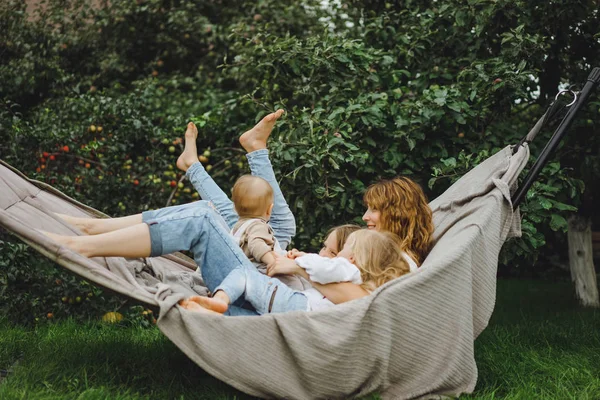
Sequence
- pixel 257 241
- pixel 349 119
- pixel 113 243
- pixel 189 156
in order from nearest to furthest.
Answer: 1. pixel 113 243
2. pixel 257 241
3. pixel 189 156
4. pixel 349 119

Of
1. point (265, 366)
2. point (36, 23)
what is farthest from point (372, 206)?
point (36, 23)

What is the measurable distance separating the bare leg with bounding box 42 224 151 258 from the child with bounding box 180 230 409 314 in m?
0.32

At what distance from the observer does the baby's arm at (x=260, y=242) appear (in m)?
2.74

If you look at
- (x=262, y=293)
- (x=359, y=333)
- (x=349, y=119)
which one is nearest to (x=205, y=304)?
(x=262, y=293)

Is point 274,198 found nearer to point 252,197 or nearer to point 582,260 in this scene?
point 252,197

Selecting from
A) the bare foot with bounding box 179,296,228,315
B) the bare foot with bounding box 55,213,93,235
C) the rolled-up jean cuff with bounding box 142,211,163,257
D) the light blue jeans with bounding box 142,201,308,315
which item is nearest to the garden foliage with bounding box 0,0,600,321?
the bare foot with bounding box 55,213,93,235

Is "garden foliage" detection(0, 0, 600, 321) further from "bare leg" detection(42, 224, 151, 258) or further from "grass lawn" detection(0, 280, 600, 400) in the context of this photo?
"bare leg" detection(42, 224, 151, 258)

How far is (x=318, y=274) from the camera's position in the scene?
2400 mm

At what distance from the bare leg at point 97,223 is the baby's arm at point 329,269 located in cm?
82

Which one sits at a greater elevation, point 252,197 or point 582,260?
point 252,197

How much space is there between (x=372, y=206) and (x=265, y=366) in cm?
93

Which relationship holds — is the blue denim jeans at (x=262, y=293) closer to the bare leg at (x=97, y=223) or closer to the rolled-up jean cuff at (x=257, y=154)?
the bare leg at (x=97, y=223)

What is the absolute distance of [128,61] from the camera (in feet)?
20.6

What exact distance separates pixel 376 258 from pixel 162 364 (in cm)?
94
